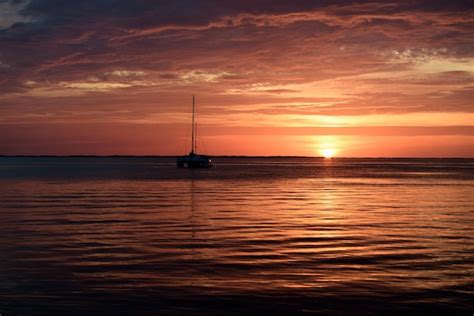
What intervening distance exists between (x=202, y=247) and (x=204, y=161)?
13273 cm

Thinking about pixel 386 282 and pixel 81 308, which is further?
pixel 386 282

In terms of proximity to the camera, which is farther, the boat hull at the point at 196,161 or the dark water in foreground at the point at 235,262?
the boat hull at the point at 196,161

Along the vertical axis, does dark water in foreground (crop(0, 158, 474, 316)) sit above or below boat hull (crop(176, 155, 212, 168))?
below

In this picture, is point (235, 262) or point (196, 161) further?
point (196, 161)

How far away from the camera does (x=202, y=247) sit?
80.3 ft

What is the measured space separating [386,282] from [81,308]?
8.67 m

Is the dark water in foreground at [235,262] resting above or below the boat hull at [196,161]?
below

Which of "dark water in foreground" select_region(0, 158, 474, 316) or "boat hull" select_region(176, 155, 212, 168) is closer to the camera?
"dark water in foreground" select_region(0, 158, 474, 316)

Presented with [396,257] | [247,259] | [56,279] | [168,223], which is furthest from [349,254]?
[168,223]

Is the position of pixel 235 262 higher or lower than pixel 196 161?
lower

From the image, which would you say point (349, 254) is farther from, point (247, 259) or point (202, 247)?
point (202, 247)

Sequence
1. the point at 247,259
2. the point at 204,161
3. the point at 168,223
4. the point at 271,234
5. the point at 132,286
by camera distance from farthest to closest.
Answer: the point at 204,161 → the point at 168,223 → the point at 271,234 → the point at 247,259 → the point at 132,286

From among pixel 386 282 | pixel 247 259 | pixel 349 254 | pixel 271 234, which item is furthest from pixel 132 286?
pixel 271 234

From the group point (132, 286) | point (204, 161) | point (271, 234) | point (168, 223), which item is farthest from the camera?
point (204, 161)
